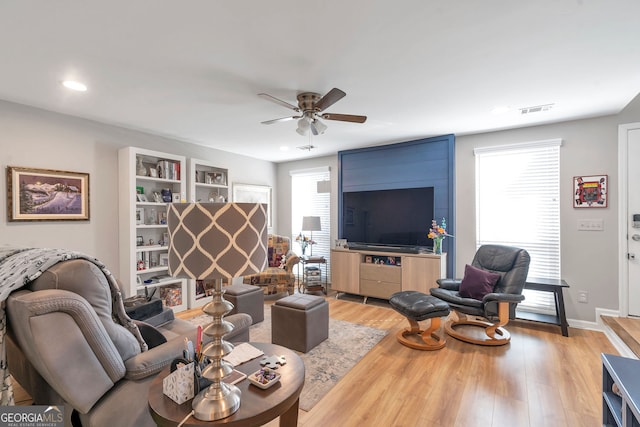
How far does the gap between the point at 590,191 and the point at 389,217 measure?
238 cm

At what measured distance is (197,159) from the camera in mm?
4520

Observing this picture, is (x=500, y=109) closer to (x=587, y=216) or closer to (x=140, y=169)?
(x=587, y=216)

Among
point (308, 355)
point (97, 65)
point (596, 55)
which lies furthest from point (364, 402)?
point (97, 65)

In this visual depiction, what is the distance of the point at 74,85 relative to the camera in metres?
2.52

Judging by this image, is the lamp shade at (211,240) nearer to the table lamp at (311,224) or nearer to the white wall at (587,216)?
the table lamp at (311,224)

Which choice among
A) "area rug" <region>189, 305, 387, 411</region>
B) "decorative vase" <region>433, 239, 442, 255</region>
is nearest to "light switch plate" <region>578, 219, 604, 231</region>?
"decorative vase" <region>433, 239, 442, 255</region>

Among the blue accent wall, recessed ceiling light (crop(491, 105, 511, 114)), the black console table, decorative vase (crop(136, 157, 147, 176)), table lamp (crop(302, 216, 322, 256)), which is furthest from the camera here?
table lamp (crop(302, 216, 322, 256))

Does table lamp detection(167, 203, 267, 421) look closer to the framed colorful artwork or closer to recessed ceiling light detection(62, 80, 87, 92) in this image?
recessed ceiling light detection(62, 80, 87, 92)

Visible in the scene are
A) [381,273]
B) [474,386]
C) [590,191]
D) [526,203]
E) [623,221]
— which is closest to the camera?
[474,386]

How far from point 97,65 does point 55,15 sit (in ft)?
1.86

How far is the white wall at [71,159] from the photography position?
2.88 meters

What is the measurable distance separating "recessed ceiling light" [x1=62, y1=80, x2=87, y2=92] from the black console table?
476 centimetres

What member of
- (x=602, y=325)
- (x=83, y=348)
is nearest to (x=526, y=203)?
(x=602, y=325)

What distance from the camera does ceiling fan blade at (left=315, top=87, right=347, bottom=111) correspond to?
2211mm
